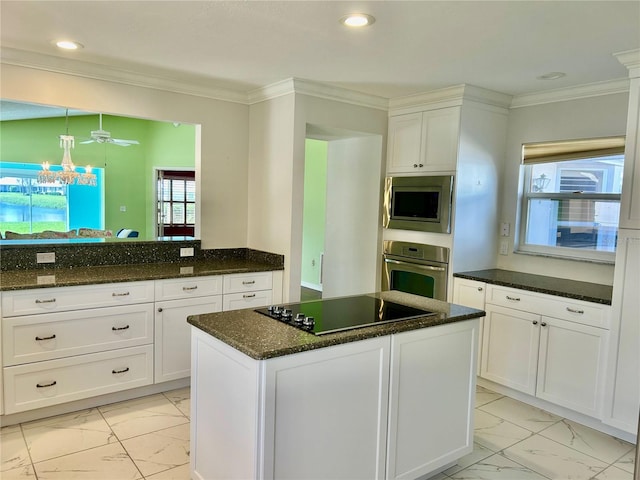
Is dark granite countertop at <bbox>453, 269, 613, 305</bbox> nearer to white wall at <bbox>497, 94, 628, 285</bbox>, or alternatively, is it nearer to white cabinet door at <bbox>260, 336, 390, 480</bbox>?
white wall at <bbox>497, 94, 628, 285</bbox>

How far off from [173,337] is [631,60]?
3.39 m

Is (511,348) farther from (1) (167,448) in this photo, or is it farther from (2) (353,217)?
(1) (167,448)

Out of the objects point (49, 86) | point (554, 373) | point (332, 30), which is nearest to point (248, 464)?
point (332, 30)

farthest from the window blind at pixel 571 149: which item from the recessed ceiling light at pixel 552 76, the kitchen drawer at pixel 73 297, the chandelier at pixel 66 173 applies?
the chandelier at pixel 66 173

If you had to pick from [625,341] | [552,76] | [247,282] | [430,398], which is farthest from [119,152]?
[625,341]

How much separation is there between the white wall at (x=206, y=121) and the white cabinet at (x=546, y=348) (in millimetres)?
2244

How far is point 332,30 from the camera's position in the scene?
96.0 inches

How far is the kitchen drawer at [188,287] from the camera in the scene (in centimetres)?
320

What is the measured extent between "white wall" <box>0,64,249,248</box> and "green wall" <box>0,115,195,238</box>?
4498 millimetres

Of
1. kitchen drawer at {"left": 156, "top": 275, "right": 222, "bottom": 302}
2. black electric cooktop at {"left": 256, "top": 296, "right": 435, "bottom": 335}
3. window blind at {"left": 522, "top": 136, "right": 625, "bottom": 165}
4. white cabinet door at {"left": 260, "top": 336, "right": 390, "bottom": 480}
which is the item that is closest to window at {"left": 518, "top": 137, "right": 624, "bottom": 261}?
window blind at {"left": 522, "top": 136, "right": 625, "bottom": 165}

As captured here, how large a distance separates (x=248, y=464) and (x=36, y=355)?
177 centimetres

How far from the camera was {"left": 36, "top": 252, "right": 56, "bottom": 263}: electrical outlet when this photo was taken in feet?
10.6

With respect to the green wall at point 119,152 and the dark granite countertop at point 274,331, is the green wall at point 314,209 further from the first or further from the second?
the dark granite countertop at point 274,331

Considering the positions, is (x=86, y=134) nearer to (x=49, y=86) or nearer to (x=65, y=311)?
(x=49, y=86)
